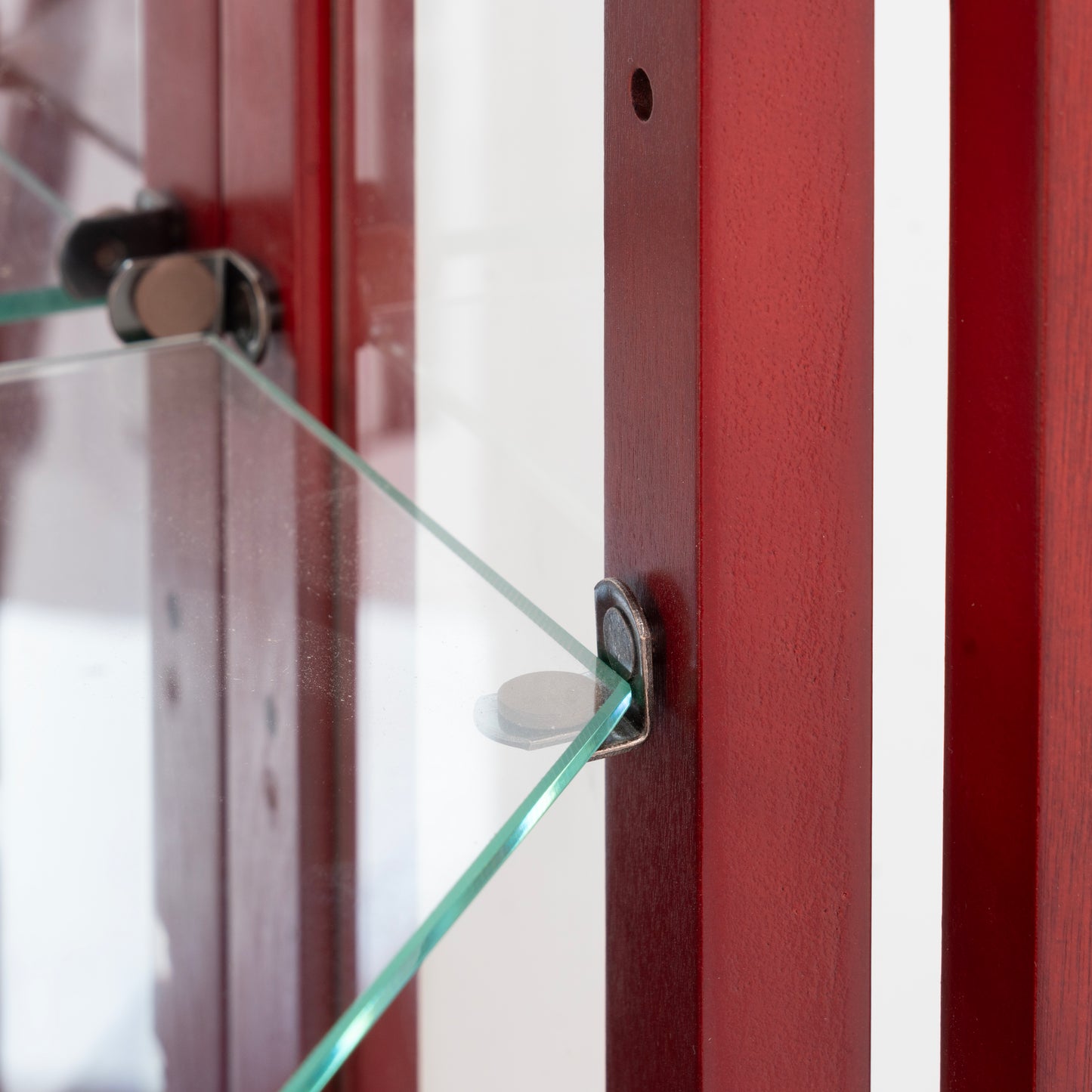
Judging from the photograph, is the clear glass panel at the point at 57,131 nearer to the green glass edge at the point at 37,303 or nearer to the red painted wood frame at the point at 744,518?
the green glass edge at the point at 37,303

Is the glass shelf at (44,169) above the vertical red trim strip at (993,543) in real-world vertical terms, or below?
above

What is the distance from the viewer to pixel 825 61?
13.8 inches

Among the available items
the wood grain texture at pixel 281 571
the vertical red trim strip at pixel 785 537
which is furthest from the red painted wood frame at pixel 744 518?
the wood grain texture at pixel 281 571

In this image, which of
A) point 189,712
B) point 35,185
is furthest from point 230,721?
point 35,185

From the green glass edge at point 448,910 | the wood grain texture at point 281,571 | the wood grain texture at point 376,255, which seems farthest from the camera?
the wood grain texture at point 376,255

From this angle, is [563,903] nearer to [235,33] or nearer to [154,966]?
[154,966]

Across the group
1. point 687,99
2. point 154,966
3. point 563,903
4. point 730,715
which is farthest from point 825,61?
point 154,966

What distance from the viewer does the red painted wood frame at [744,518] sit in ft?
1.10

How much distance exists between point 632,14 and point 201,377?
1.02 ft

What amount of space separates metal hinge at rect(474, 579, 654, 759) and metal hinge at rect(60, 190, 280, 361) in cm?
29

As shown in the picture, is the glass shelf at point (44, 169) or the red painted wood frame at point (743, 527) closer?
the red painted wood frame at point (743, 527)

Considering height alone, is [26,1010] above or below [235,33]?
below

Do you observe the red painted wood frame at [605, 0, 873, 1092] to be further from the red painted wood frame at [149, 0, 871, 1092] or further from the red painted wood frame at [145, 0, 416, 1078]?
the red painted wood frame at [145, 0, 416, 1078]

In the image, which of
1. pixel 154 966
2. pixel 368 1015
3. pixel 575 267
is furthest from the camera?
pixel 154 966
